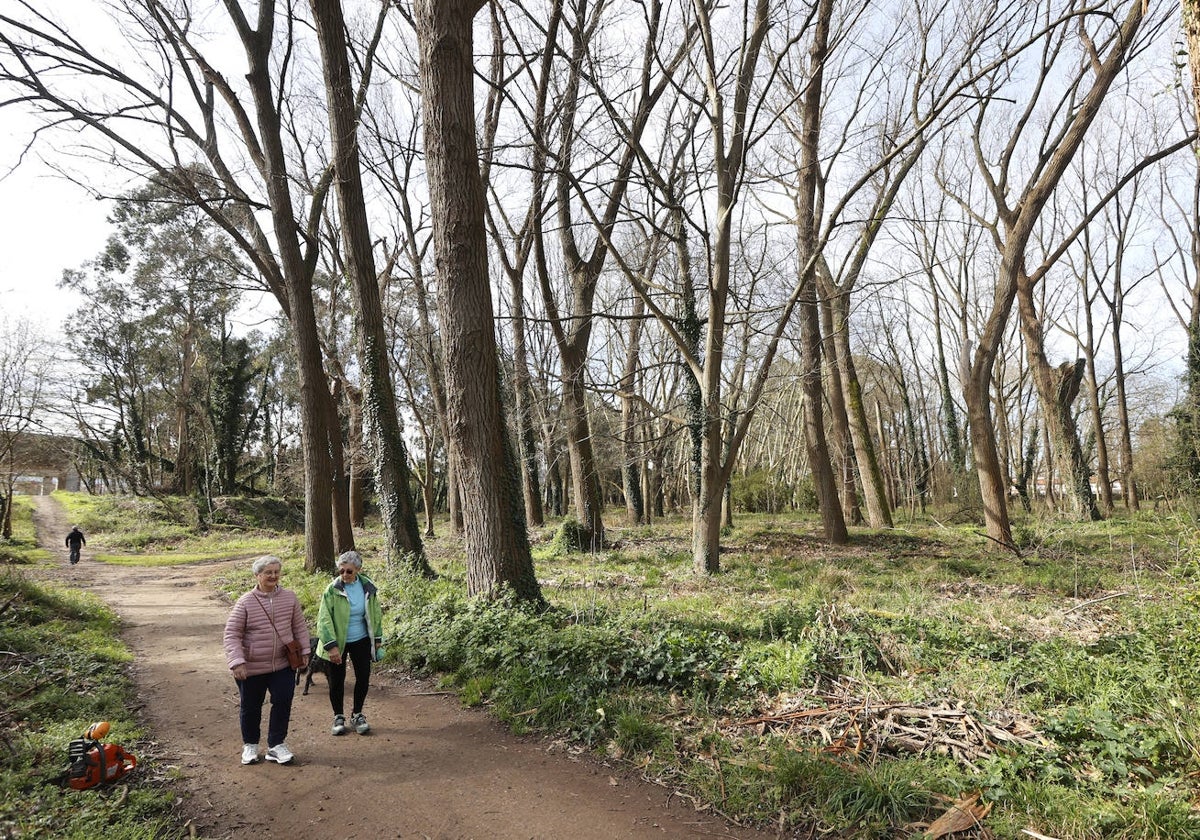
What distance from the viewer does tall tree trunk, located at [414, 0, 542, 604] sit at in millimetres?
7293

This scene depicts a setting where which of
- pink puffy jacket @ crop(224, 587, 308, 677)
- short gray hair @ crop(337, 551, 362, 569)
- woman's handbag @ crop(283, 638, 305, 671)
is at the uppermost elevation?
short gray hair @ crop(337, 551, 362, 569)

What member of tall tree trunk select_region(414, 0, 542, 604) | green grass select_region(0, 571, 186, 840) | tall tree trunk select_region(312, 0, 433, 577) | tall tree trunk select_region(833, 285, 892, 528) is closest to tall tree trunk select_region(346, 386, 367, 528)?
tall tree trunk select_region(312, 0, 433, 577)

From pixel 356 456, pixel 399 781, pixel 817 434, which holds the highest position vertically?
pixel 356 456

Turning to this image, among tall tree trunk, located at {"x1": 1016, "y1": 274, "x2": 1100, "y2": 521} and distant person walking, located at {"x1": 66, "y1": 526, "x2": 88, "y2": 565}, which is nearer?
tall tree trunk, located at {"x1": 1016, "y1": 274, "x2": 1100, "y2": 521}

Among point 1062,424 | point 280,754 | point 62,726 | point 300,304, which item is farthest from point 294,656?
point 1062,424

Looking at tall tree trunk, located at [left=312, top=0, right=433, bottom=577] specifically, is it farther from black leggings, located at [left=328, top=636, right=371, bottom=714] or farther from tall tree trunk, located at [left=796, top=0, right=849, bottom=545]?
tall tree trunk, located at [left=796, top=0, right=849, bottom=545]

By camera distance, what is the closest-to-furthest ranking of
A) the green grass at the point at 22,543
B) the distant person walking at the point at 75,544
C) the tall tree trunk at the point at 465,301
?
1. the tall tree trunk at the point at 465,301
2. the green grass at the point at 22,543
3. the distant person walking at the point at 75,544

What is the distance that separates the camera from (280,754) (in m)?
4.62

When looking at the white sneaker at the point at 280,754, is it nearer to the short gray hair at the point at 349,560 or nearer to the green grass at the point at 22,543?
the short gray hair at the point at 349,560

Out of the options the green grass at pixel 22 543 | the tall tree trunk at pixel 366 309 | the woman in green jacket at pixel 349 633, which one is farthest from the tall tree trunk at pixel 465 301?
the green grass at pixel 22 543

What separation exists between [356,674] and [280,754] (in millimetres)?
838

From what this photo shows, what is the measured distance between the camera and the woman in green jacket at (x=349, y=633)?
5.22 meters

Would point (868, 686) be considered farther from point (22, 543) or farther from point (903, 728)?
point (22, 543)

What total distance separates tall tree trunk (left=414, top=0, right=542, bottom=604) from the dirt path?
67.7 inches
